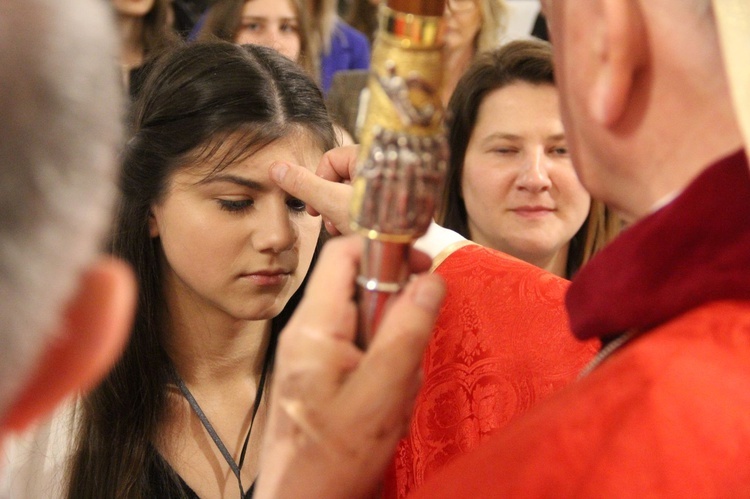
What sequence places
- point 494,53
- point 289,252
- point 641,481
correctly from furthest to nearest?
point 494,53
point 289,252
point 641,481

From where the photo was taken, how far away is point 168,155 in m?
1.82

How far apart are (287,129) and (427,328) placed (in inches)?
44.2

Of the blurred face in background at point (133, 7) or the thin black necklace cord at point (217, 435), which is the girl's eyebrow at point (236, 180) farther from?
the blurred face in background at point (133, 7)

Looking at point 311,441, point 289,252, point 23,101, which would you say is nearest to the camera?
point 23,101

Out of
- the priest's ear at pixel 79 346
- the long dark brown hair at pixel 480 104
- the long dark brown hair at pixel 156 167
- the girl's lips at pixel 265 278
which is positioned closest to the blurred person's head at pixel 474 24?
the long dark brown hair at pixel 480 104

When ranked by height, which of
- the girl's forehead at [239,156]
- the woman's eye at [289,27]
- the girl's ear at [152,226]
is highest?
the girl's forehead at [239,156]

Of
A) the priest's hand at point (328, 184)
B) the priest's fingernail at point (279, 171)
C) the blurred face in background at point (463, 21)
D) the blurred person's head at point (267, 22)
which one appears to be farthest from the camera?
the blurred face in background at point (463, 21)

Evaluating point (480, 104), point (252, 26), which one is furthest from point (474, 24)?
point (480, 104)

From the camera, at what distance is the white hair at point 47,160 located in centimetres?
50

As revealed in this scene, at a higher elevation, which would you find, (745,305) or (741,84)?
(741,84)

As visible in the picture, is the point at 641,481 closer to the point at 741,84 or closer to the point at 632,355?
the point at 632,355

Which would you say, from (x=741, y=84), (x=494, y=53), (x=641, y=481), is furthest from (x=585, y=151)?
(x=494, y=53)

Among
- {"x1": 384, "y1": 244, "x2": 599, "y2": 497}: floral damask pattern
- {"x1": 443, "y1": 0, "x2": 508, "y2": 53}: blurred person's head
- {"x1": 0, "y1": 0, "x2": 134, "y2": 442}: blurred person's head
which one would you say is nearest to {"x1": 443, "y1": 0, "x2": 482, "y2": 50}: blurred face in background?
{"x1": 443, "y1": 0, "x2": 508, "y2": 53}: blurred person's head

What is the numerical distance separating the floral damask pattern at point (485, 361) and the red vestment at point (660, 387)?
0.68 meters
